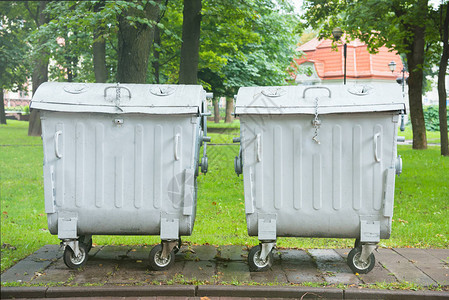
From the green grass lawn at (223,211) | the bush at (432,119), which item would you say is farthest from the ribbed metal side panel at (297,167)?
the bush at (432,119)

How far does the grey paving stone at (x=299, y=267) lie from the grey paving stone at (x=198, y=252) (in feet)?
2.46

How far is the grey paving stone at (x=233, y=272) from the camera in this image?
16.5ft

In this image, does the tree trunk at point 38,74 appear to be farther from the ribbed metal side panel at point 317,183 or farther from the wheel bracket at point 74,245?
the ribbed metal side panel at point 317,183

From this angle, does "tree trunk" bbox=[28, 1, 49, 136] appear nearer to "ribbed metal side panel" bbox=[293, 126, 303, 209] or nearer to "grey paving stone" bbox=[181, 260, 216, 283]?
"grey paving stone" bbox=[181, 260, 216, 283]

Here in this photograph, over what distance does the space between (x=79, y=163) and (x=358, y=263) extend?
111 inches

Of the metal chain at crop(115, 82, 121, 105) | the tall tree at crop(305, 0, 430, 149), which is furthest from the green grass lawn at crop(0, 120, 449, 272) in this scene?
the tall tree at crop(305, 0, 430, 149)

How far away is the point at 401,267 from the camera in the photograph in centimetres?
545

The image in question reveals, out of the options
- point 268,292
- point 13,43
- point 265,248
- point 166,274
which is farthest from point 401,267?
point 13,43

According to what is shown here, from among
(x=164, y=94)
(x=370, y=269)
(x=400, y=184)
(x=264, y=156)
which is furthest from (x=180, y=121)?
(x=400, y=184)

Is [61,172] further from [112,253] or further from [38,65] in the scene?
[38,65]

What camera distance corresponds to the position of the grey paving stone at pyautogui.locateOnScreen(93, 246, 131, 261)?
580 cm

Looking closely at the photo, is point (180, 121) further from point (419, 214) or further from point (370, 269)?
point (419, 214)

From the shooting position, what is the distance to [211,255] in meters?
5.88

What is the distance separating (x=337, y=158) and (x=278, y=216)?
0.77m
